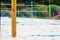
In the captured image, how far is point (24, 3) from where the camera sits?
12203 mm

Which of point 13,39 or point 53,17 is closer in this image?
point 13,39

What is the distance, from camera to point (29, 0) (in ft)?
40.1

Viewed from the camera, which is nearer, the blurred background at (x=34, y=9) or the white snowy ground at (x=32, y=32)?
the white snowy ground at (x=32, y=32)

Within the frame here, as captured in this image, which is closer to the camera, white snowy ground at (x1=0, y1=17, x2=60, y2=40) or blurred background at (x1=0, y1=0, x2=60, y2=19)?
white snowy ground at (x1=0, y1=17, x2=60, y2=40)

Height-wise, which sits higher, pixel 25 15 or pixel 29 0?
pixel 29 0

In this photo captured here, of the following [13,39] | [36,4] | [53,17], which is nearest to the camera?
[13,39]

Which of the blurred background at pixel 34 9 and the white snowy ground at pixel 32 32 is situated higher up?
the blurred background at pixel 34 9

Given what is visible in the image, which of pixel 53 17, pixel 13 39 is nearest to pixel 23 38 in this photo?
pixel 13 39

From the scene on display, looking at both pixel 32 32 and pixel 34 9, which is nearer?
pixel 32 32

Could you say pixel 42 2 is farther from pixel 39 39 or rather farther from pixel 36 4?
pixel 39 39

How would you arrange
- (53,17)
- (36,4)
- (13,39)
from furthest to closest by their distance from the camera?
(36,4)
(53,17)
(13,39)

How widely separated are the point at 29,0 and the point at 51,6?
129 centimetres

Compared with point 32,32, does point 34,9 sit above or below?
above

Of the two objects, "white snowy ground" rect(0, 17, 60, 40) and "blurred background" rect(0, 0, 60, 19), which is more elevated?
"blurred background" rect(0, 0, 60, 19)
